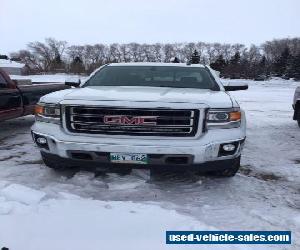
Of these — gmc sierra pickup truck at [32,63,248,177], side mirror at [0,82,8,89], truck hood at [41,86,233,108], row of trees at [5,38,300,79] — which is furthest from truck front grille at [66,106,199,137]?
row of trees at [5,38,300,79]

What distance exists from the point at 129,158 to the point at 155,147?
30 cm

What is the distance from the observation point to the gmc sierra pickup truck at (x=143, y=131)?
404cm

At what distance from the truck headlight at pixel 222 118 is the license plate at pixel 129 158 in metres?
0.75

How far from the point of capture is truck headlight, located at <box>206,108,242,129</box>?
412cm

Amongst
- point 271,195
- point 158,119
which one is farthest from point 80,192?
point 271,195

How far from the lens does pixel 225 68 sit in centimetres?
5969

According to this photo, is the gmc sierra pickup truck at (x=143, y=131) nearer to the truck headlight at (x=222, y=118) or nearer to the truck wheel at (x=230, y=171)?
the truck headlight at (x=222, y=118)

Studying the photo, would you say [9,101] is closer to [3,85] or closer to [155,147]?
[3,85]

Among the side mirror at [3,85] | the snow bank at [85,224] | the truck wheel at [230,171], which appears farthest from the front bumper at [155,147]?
the side mirror at [3,85]

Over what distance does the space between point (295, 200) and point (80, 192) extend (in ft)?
7.50

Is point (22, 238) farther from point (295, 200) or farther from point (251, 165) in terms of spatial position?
point (251, 165)

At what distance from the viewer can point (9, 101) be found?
707 cm

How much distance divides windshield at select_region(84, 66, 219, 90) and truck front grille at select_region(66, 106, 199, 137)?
4.52 ft

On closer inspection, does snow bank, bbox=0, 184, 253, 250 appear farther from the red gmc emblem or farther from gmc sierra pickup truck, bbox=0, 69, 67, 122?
gmc sierra pickup truck, bbox=0, 69, 67, 122
